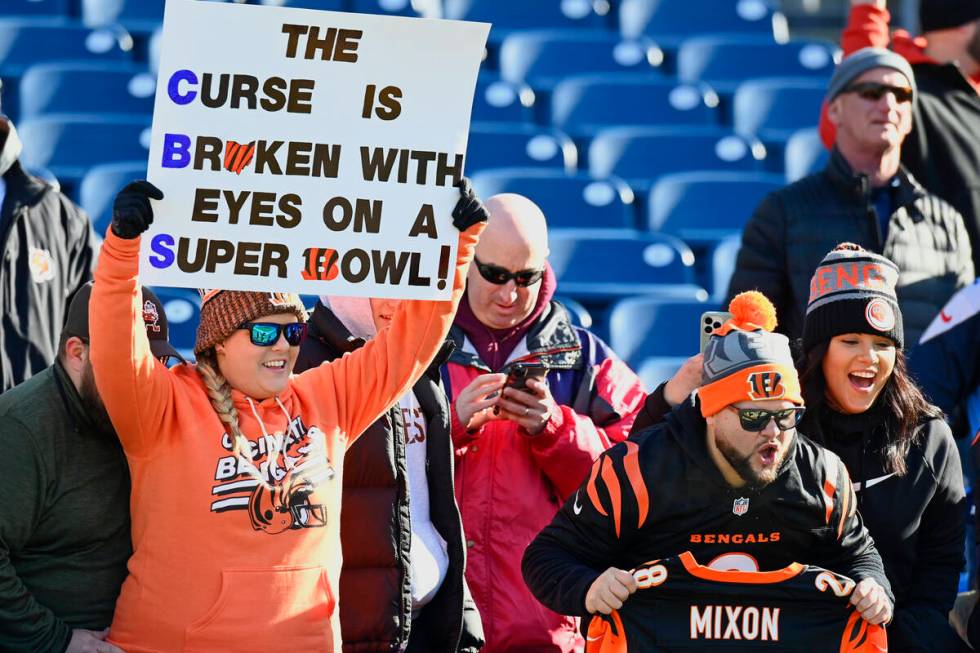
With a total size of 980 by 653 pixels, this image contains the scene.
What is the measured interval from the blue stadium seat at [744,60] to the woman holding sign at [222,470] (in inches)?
209

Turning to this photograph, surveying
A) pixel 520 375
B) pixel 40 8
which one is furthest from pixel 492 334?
pixel 40 8

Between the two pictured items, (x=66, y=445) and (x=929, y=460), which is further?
(x=929, y=460)

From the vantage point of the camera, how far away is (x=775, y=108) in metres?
8.10

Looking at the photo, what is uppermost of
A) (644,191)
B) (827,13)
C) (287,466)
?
(827,13)

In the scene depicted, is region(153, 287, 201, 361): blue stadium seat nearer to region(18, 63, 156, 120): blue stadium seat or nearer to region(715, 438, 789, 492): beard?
region(18, 63, 156, 120): blue stadium seat

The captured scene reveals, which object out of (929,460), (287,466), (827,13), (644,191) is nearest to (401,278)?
(287,466)

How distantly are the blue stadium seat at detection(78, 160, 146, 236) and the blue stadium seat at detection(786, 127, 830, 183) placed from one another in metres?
2.92

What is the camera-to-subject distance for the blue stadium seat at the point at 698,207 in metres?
7.04

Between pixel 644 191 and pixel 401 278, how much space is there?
4.12 m

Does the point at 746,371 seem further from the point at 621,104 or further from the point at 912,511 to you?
the point at 621,104

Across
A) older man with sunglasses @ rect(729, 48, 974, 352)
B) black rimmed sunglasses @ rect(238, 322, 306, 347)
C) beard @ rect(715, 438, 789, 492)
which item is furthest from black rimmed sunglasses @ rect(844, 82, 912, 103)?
black rimmed sunglasses @ rect(238, 322, 306, 347)

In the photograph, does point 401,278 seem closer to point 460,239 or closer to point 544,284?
point 460,239

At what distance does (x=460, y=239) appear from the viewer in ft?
11.5

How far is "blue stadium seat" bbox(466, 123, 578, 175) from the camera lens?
24.1 ft
